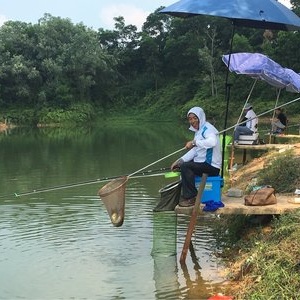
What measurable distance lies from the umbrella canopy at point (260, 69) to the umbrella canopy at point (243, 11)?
599cm

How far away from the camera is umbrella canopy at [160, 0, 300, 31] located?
6.08 m

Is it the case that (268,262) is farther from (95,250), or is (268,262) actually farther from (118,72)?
(118,72)

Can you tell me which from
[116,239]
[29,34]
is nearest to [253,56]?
[116,239]

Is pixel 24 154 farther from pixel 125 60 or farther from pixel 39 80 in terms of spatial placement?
pixel 125 60

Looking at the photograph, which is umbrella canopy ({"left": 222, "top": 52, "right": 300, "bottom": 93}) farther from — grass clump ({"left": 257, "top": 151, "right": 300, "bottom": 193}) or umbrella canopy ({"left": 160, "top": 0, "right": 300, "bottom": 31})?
umbrella canopy ({"left": 160, "top": 0, "right": 300, "bottom": 31})

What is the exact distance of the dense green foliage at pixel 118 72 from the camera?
4334 centimetres

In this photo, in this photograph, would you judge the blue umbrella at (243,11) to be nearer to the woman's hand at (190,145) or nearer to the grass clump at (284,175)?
the woman's hand at (190,145)

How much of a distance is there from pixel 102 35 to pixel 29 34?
12733mm

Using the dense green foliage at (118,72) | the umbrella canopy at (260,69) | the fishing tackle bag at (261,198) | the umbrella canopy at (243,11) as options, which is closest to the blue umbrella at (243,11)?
the umbrella canopy at (243,11)

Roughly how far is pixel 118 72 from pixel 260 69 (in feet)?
143

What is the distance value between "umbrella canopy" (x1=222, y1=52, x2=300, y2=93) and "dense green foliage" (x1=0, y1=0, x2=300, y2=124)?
23606 mm

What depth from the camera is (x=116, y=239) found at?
7535 mm

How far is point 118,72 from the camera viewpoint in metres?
55.8

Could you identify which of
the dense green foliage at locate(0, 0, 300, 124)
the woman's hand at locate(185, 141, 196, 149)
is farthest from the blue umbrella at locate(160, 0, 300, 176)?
the dense green foliage at locate(0, 0, 300, 124)
